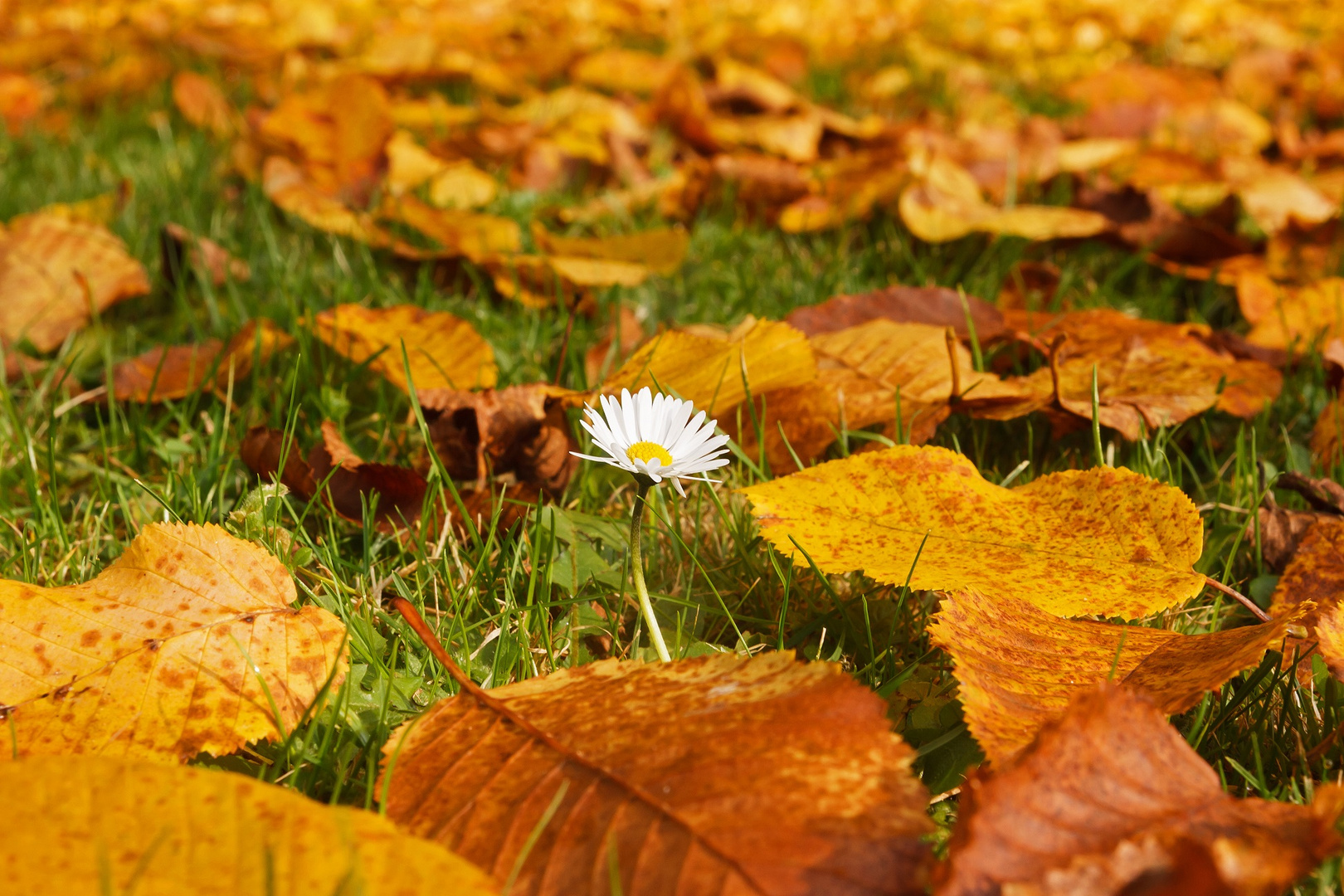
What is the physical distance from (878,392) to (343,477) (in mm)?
633

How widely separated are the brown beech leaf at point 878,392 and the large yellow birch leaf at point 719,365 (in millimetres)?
48

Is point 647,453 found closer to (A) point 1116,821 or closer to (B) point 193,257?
(A) point 1116,821

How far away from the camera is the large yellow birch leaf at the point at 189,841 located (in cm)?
57

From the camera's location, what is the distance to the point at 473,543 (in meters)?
1.15

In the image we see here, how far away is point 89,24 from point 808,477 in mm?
4292

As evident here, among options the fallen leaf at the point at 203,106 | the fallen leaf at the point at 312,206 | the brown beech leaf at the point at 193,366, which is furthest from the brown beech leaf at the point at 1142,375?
the fallen leaf at the point at 203,106

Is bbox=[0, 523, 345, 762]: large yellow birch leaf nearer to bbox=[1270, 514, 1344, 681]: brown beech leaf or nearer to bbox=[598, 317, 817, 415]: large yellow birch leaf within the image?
bbox=[598, 317, 817, 415]: large yellow birch leaf

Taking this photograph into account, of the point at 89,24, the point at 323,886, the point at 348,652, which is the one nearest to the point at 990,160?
the point at 348,652

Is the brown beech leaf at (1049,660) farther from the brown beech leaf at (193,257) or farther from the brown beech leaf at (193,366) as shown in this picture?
the brown beech leaf at (193,257)

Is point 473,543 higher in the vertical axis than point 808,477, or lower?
lower

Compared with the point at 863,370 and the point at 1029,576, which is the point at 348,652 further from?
the point at 863,370

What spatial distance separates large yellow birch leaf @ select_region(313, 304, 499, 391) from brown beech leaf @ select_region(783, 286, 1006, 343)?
0.43m

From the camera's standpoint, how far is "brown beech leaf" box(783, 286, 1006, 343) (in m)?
1.46

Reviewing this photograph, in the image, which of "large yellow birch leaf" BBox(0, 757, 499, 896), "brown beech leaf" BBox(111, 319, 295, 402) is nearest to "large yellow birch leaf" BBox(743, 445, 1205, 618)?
"large yellow birch leaf" BBox(0, 757, 499, 896)
